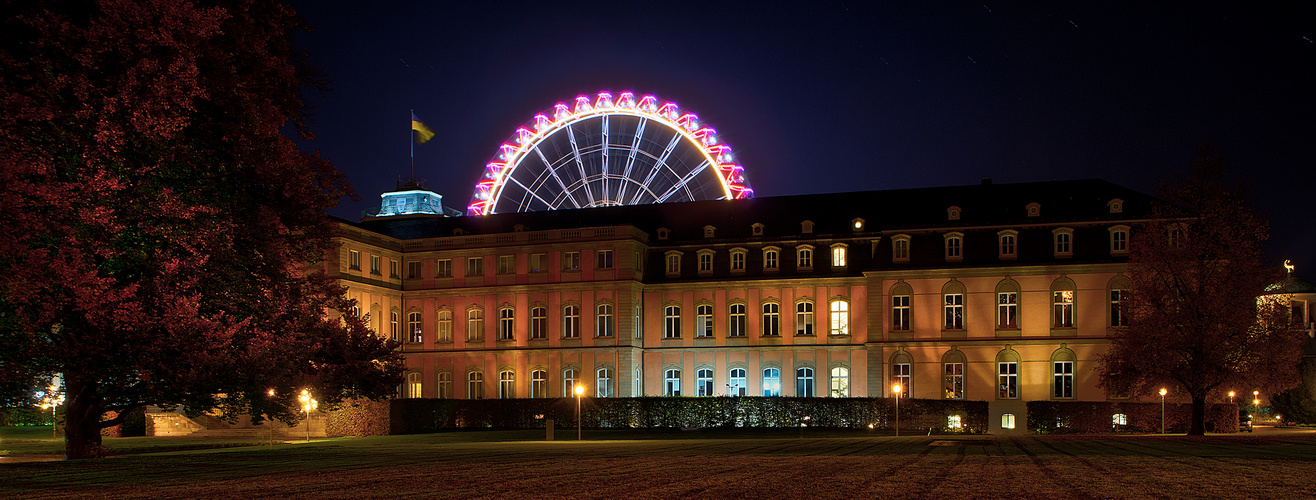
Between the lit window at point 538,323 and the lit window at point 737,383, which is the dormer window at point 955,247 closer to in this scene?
the lit window at point 737,383

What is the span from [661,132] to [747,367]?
1254 cm

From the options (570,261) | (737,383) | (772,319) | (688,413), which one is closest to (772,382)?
(737,383)

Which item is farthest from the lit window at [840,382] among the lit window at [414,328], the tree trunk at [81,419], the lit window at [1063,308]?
the tree trunk at [81,419]

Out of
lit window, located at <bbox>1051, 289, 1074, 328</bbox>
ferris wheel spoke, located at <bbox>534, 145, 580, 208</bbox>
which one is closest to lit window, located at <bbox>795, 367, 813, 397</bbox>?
lit window, located at <bbox>1051, 289, 1074, 328</bbox>

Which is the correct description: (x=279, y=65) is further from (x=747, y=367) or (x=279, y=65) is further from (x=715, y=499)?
(x=747, y=367)

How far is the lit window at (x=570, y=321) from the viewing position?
179ft

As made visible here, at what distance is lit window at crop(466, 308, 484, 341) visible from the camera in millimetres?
56406

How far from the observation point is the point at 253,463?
71.1 feet

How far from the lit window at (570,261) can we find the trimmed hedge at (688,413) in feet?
24.9

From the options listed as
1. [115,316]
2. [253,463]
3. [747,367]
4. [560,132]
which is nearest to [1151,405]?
[747,367]

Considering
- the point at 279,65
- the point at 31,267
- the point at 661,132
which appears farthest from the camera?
the point at 661,132

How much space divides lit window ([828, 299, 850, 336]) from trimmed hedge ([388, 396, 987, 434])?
246 inches

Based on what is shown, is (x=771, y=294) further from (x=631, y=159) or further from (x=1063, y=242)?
(x=1063, y=242)

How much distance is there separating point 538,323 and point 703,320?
8.02 metres
